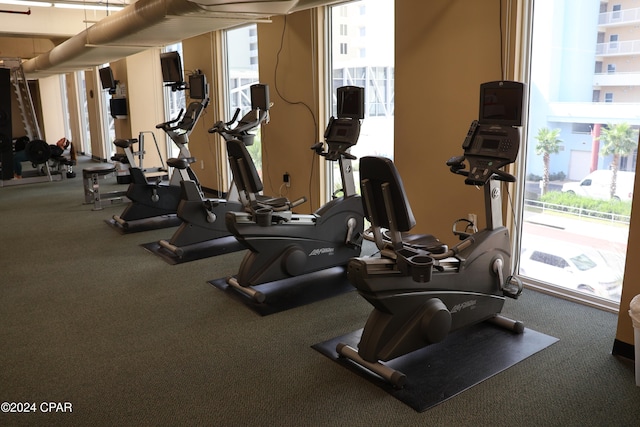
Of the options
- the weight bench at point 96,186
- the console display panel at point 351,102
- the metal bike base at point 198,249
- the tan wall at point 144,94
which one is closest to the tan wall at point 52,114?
the tan wall at point 144,94

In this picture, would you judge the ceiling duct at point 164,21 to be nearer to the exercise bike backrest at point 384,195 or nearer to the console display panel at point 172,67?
the console display panel at point 172,67

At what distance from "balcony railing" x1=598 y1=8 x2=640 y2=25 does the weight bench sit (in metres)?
6.32

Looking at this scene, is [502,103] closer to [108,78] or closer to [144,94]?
[108,78]

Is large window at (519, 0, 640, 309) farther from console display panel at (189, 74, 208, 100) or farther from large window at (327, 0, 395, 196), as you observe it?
console display panel at (189, 74, 208, 100)

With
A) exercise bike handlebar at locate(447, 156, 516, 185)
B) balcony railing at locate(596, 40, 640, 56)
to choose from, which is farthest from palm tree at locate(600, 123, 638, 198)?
exercise bike handlebar at locate(447, 156, 516, 185)

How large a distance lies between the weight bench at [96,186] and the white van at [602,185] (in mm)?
6072

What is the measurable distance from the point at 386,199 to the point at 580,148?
202 cm

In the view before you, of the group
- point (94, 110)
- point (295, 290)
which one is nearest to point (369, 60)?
point (295, 290)

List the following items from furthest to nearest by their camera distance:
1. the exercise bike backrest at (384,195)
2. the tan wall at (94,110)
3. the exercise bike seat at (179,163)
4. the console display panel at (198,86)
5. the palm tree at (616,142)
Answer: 1. the tan wall at (94,110)
2. the console display panel at (198,86)
3. the exercise bike seat at (179,163)
4. the palm tree at (616,142)
5. the exercise bike backrest at (384,195)

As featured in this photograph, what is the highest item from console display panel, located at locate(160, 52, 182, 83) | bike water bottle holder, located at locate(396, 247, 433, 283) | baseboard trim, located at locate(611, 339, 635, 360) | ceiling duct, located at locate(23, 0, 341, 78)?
ceiling duct, located at locate(23, 0, 341, 78)

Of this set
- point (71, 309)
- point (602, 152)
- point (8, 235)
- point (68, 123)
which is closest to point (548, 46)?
point (602, 152)

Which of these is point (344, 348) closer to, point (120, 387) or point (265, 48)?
point (120, 387)

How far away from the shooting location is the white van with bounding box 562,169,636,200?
149 inches

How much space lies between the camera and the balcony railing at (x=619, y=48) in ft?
11.9
